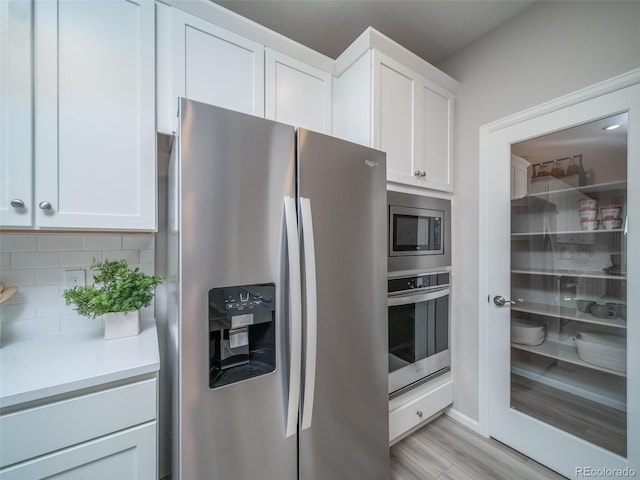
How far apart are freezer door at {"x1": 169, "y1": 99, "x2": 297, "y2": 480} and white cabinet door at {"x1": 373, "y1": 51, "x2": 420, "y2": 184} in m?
0.74

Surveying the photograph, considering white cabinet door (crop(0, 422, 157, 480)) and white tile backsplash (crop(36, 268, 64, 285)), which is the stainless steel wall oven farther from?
white tile backsplash (crop(36, 268, 64, 285))

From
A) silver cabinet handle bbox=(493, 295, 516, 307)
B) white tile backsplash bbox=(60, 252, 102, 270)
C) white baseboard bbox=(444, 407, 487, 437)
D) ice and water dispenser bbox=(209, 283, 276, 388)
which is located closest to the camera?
ice and water dispenser bbox=(209, 283, 276, 388)

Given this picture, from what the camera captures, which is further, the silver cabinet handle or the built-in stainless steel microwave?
the silver cabinet handle

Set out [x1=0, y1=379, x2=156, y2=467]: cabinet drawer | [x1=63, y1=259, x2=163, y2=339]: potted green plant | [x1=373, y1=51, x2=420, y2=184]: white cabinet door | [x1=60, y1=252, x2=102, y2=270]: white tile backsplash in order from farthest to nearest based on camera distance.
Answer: [x1=373, y1=51, x2=420, y2=184]: white cabinet door → [x1=60, y1=252, x2=102, y2=270]: white tile backsplash → [x1=63, y1=259, x2=163, y2=339]: potted green plant → [x1=0, y1=379, x2=156, y2=467]: cabinet drawer

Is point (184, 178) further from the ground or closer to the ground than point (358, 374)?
further from the ground

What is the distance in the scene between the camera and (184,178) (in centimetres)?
79

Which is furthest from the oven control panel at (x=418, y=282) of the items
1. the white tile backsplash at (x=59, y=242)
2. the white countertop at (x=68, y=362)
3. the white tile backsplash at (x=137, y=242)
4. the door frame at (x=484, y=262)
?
the white tile backsplash at (x=59, y=242)

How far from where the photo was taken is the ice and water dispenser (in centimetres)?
85

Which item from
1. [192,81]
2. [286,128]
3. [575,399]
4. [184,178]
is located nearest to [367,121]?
[286,128]

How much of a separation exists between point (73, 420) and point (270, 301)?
26.6 inches

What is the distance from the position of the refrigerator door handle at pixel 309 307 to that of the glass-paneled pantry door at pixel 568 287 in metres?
1.44

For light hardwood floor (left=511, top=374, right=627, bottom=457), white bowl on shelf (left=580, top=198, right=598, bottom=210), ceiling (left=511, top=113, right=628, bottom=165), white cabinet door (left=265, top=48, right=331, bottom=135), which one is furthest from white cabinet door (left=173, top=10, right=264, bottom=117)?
light hardwood floor (left=511, top=374, right=627, bottom=457)

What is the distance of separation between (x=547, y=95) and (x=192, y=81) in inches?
78.6

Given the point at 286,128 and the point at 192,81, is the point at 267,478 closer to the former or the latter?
the point at 286,128
